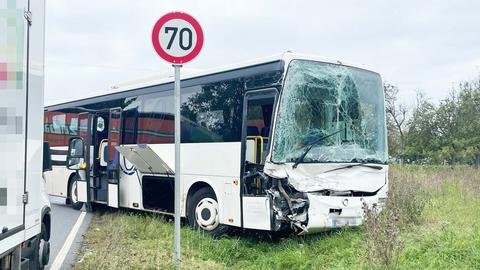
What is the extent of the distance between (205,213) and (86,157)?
17.6 ft

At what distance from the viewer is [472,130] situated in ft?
116

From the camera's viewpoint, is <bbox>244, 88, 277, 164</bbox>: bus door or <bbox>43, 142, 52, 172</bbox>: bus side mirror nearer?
<bbox>43, 142, 52, 172</bbox>: bus side mirror

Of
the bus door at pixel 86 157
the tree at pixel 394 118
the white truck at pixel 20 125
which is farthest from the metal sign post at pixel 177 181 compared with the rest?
the tree at pixel 394 118

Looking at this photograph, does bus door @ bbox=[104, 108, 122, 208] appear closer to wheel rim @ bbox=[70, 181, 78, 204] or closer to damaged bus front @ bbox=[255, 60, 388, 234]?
wheel rim @ bbox=[70, 181, 78, 204]

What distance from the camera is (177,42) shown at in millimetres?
6254

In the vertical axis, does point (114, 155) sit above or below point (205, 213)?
above

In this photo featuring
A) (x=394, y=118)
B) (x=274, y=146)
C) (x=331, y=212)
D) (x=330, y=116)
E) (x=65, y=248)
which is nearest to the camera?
(x=274, y=146)

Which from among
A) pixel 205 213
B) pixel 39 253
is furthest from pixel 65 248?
pixel 39 253

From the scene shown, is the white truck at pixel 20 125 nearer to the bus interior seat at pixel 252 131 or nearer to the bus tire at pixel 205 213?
the bus interior seat at pixel 252 131

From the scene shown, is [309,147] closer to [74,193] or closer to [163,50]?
[163,50]

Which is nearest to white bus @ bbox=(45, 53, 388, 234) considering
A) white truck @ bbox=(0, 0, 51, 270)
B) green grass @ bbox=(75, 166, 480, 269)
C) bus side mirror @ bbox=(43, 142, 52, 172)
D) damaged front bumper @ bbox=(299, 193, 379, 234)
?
damaged front bumper @ bbox=(299, 193, 379, 234)

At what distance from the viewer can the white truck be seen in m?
4.20

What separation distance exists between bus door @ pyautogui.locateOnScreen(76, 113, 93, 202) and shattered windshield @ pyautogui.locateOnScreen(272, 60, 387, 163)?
7.20 metres

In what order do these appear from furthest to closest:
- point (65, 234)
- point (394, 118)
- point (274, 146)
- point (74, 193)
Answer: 1. point (394, 118)
2. point (74, 193)
3. point (65, 234)
4. point (274, 146)
